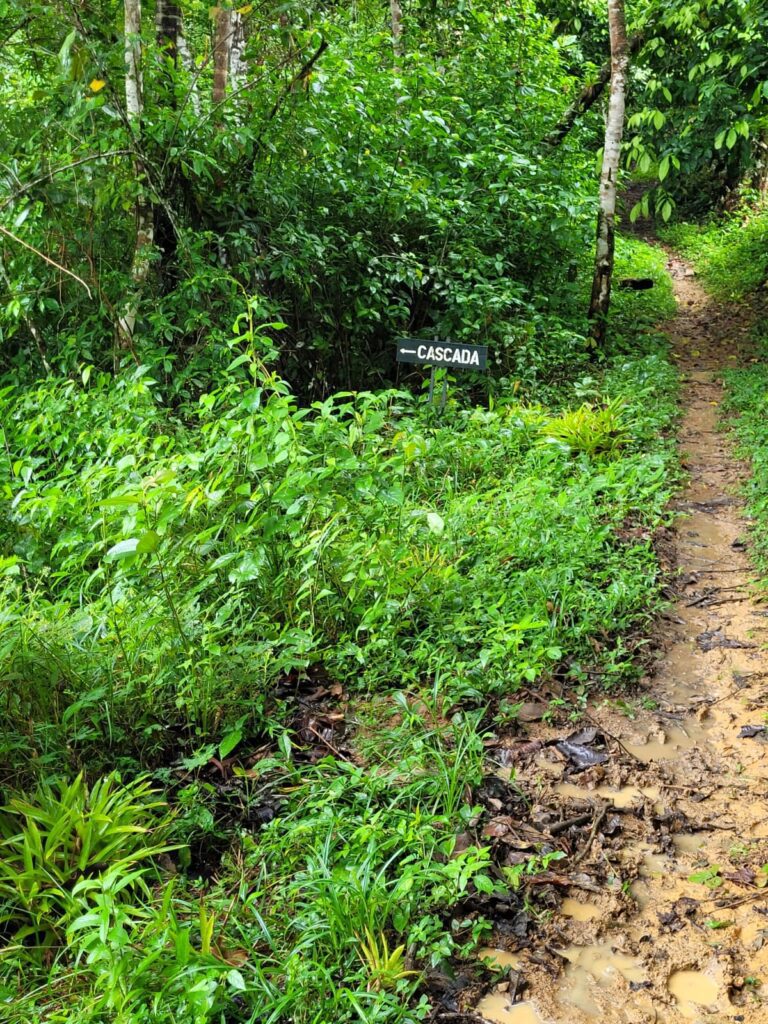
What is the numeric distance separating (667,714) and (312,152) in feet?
16.7

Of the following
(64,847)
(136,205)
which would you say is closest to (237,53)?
(136,205)

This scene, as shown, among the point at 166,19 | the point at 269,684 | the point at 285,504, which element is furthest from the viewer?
the point at 166,19

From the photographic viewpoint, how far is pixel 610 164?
7.79 m

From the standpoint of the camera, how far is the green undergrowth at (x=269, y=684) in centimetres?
211

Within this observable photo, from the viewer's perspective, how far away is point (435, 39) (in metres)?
9.69

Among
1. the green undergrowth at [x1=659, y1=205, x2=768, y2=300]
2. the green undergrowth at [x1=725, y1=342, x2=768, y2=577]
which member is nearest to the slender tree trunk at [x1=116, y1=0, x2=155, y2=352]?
the green undergrowth at [x1=725, y1=342, x2=768, y2=577]

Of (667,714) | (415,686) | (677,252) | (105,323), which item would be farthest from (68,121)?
(677,252)

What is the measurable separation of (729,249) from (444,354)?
37.0 ft

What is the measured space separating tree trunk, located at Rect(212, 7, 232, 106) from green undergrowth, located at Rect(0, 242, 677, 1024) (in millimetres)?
2395

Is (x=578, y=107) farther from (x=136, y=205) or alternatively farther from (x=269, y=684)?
(x=269, y=684)

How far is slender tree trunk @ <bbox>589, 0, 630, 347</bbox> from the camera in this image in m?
7.38

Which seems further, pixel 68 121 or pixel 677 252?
pixel 677 252

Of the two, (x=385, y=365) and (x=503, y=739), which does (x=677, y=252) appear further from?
(x=503, y=739)

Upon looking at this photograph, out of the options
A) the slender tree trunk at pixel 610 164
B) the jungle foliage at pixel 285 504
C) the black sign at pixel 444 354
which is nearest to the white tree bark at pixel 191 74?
the jungle foliage at pixel 285 504
